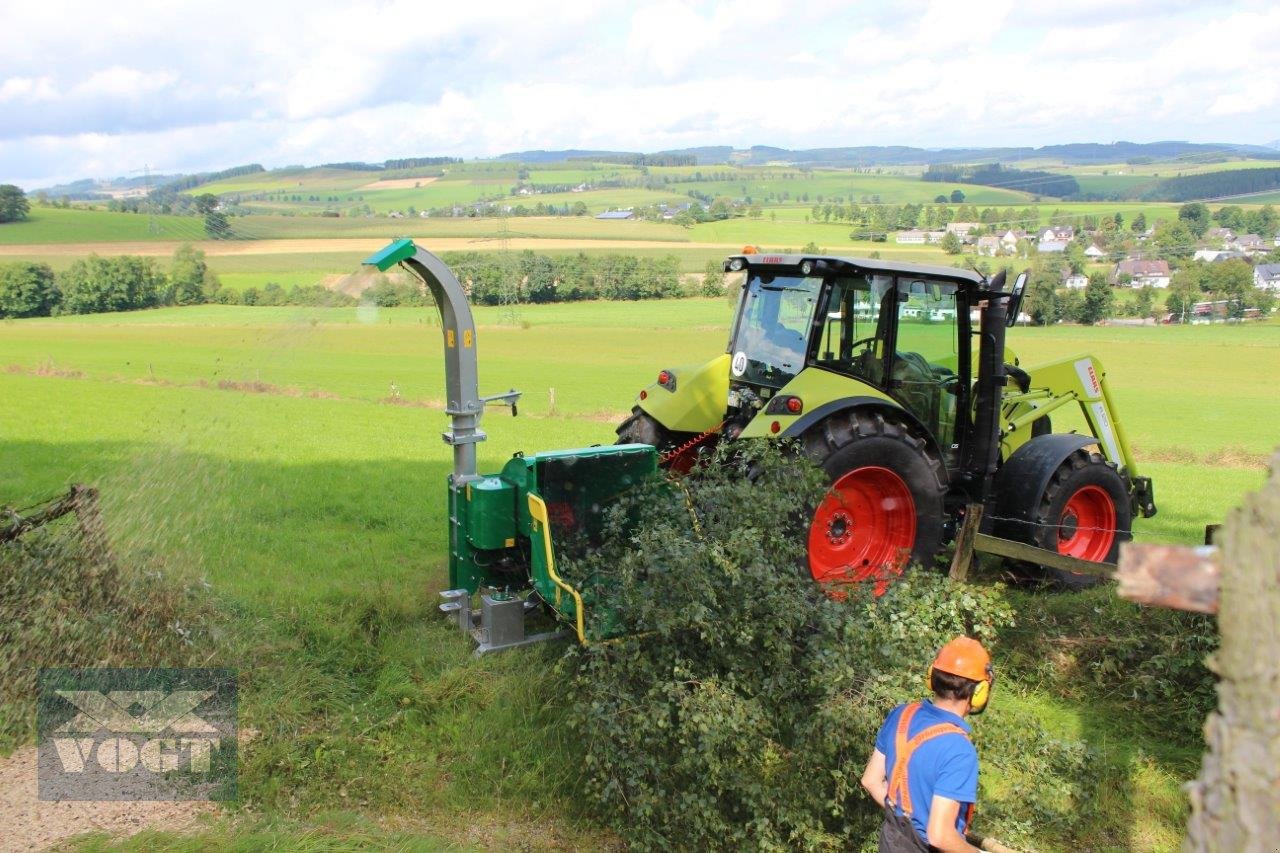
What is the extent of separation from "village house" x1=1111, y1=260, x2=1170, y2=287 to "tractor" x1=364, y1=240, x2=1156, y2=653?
143 ft

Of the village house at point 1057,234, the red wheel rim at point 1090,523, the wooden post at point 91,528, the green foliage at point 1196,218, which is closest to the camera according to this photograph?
the wooden post at point 91,528

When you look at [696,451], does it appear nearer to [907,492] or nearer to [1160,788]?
[907,492]

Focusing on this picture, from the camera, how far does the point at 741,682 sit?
4.06 meters

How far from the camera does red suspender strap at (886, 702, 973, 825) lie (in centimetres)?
282

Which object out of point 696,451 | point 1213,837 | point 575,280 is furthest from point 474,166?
point 1213,837

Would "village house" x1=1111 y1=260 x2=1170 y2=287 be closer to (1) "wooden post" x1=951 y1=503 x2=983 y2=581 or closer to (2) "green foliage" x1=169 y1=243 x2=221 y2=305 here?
(2) "green foliage" x1=169 y1=243 x2=221 y2=305

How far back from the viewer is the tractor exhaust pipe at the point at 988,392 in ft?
21.3

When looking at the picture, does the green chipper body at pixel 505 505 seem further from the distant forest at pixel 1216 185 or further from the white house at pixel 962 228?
the distant forest at pixel 1216 185

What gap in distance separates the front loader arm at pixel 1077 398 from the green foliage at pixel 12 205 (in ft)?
156

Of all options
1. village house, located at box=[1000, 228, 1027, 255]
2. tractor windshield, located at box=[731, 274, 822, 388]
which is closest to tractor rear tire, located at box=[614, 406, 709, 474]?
tractor windshield, located at box=[731, 274, 822, 388]

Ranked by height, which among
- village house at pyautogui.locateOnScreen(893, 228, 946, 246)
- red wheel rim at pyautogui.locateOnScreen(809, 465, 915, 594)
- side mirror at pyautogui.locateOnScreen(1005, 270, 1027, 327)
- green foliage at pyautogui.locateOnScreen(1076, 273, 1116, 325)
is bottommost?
green foliage at pyautogui.locateOnScreen(1076, 273, 1116, 325)

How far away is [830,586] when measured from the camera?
4.94 meters

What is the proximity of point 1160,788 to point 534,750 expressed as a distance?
119 inches

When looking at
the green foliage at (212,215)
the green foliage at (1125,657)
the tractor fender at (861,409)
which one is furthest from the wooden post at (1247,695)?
the green foliage at (212,215)
